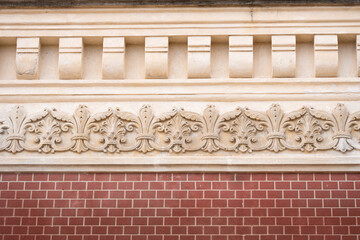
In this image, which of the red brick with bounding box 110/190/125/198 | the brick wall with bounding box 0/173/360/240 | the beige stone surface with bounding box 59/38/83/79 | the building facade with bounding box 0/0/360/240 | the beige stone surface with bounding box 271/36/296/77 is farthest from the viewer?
the beige stone surface with bounding box 59/38/83/79

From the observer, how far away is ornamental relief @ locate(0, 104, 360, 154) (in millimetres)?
8438

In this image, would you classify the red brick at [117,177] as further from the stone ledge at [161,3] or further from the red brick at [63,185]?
the stone ledge at [161,3]

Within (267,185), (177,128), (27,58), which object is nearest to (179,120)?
(177,128)

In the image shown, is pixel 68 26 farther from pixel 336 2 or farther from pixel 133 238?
pixel 336 2

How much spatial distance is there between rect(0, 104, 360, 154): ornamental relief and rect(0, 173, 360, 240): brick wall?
36 cm

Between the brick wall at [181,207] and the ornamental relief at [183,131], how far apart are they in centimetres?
36

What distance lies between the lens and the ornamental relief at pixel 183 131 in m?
8.44

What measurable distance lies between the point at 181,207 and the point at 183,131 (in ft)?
3.03

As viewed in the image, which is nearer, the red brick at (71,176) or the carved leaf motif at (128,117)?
the red brick at (71,176)

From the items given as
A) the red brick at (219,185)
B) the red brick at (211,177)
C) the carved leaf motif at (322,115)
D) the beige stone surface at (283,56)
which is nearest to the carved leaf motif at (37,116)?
the red brick at (211,177)

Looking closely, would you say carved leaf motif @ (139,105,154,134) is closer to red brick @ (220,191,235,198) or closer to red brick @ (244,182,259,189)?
red brick @ (220,191,235,198)

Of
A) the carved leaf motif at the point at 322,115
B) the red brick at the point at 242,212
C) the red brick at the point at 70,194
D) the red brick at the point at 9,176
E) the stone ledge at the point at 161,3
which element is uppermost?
the stone ledge at the point at 161,3

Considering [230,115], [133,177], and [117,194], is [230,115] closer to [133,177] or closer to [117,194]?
[133,177]

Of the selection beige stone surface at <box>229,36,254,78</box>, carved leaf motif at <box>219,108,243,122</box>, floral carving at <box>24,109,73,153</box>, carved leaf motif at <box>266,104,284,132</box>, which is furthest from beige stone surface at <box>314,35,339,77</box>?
floral carving at <box>24,109,73,153</box>
